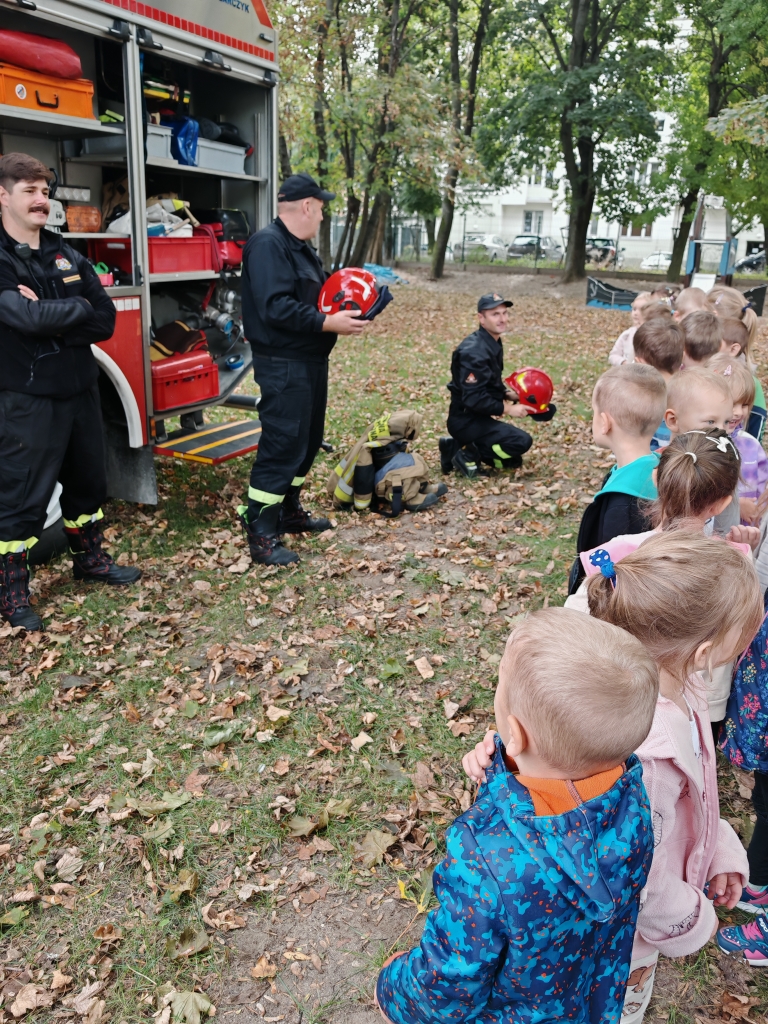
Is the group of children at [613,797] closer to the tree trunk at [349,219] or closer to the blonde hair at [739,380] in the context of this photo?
the blonde hair at [739,380]

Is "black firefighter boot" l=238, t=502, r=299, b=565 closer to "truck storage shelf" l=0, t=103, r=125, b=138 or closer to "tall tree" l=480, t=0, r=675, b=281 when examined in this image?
"truck storage shelf" l=0, t=103, r=125, b=138

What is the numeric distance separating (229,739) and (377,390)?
26.0ft

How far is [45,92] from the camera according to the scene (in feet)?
15.5

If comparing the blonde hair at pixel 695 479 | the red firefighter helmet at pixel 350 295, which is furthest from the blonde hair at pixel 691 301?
the blonde hair at pixel 695 479

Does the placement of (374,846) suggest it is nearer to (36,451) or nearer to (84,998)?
(84,998)

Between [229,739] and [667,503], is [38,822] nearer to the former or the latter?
[229,739]

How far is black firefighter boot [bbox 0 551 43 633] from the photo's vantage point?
15.3 ft

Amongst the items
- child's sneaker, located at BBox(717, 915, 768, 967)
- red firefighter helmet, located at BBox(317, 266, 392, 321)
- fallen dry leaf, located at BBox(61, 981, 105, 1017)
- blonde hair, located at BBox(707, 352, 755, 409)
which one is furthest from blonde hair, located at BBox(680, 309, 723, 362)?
fallen dry leaf, located at BBox(61, 981, 105, 1017)

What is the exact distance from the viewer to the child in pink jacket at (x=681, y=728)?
74.5 inches

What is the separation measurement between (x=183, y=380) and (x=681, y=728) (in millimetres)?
5064

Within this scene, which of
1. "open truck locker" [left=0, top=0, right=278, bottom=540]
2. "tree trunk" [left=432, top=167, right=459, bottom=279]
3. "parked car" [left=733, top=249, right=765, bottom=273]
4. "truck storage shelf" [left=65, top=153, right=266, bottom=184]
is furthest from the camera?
"parked car" [left=733, top=249, right=765, bottom=273]

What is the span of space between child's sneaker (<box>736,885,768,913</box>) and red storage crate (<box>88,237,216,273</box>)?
515 cm

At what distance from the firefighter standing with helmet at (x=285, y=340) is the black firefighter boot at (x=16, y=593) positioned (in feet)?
4.98

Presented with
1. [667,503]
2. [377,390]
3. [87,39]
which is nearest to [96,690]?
[667,503]
